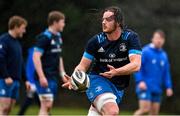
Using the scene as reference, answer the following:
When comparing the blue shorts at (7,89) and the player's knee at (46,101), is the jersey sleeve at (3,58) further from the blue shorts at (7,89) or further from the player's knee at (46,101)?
the player's knee at (46,101)

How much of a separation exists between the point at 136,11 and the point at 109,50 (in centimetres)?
1659

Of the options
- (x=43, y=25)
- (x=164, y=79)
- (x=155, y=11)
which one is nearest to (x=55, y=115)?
(x=164, y=79)

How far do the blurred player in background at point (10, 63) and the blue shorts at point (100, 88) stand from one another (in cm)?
342

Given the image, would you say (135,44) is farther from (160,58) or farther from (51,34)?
(160,58)

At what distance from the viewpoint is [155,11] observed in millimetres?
25484

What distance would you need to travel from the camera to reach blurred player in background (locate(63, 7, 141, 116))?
846 cm

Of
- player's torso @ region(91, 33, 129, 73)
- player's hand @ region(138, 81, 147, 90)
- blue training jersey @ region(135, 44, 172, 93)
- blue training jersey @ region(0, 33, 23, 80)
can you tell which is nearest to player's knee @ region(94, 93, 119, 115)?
player's torso @ region(91, 33, 129, 73)

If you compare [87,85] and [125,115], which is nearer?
[87,85]

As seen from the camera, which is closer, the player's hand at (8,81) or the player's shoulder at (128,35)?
the player's shoulder at (128,35)

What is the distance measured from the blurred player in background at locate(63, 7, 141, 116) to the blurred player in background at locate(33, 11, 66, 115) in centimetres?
334

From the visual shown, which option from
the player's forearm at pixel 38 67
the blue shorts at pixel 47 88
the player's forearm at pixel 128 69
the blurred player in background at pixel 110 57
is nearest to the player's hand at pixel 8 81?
the player's forearm at pixel 38 67

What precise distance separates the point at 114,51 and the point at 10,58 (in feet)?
12.2

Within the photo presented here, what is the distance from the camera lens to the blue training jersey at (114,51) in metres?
8.56

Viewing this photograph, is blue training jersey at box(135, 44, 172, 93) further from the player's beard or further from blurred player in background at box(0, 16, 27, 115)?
the player's beard
